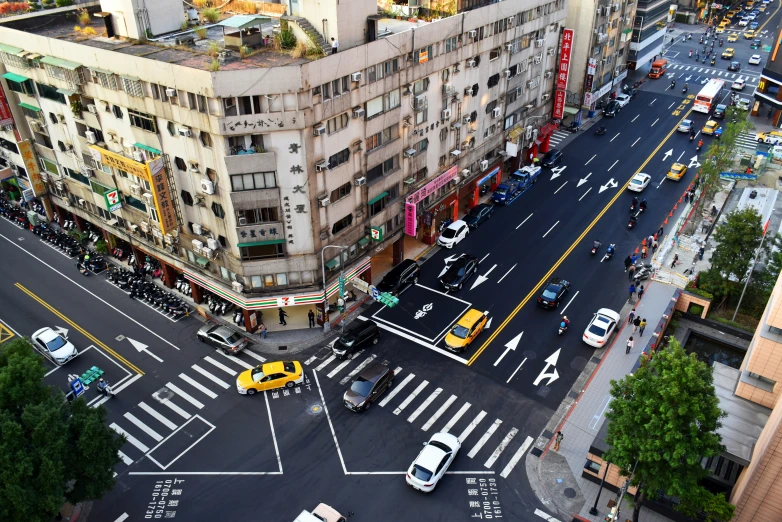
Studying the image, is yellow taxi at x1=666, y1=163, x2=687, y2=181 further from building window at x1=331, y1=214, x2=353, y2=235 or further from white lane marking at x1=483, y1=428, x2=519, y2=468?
white lane marking at x1=483, y1=428, x2=519, y2=468

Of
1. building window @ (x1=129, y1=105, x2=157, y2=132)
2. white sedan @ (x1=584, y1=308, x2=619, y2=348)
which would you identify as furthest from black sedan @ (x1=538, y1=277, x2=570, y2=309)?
building window @ (x1=129, y1=105, x2=157, y2=132)

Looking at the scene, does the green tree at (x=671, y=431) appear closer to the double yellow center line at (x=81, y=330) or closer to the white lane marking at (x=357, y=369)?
the white lane marking at (x=357, y=369)

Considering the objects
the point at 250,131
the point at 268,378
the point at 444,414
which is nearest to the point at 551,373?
the point at 444,414

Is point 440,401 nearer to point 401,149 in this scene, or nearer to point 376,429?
point 376,429

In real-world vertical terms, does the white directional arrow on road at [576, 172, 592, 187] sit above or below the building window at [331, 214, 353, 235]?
below

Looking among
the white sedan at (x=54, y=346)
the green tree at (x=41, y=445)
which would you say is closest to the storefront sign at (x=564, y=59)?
the white sedan at (x=54, y=346)

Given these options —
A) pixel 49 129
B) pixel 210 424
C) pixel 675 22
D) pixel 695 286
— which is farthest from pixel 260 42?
pixel 675 22
